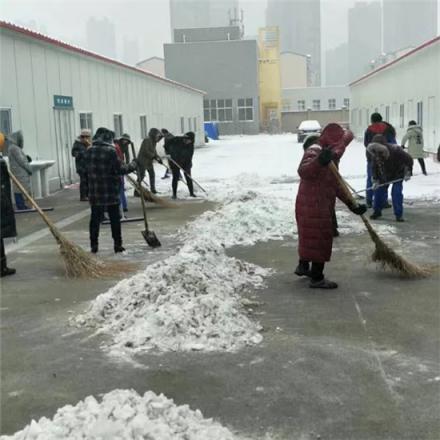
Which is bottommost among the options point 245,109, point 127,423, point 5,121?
point 127,423

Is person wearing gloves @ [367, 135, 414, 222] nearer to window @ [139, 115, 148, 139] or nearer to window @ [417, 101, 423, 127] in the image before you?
window @ [417, 101, 423, 127]

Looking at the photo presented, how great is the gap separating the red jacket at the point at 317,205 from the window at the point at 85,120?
13.7 meters

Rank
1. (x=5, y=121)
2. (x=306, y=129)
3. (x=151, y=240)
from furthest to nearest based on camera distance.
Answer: (x=306, y=129) → (x=5, y=121) → (x=151, y=240)

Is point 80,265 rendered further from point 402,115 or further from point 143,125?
point 402,115

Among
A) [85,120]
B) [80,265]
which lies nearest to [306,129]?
[85,120]

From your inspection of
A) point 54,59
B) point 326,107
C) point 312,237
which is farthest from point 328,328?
point 326,107

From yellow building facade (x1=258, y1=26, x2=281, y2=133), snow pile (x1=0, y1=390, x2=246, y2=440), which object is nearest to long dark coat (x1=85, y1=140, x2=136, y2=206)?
snow pile (x1=0, y1=390, x2=246, y2=440)

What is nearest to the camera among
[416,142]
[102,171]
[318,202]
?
[318,202]

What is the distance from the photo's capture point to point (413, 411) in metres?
3.65

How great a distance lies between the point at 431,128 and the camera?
22484 mm

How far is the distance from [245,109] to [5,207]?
55.8 m

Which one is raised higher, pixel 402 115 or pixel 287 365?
pixel 402 115

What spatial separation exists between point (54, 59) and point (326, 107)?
212 feet

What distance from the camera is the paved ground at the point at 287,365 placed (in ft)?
11.9
